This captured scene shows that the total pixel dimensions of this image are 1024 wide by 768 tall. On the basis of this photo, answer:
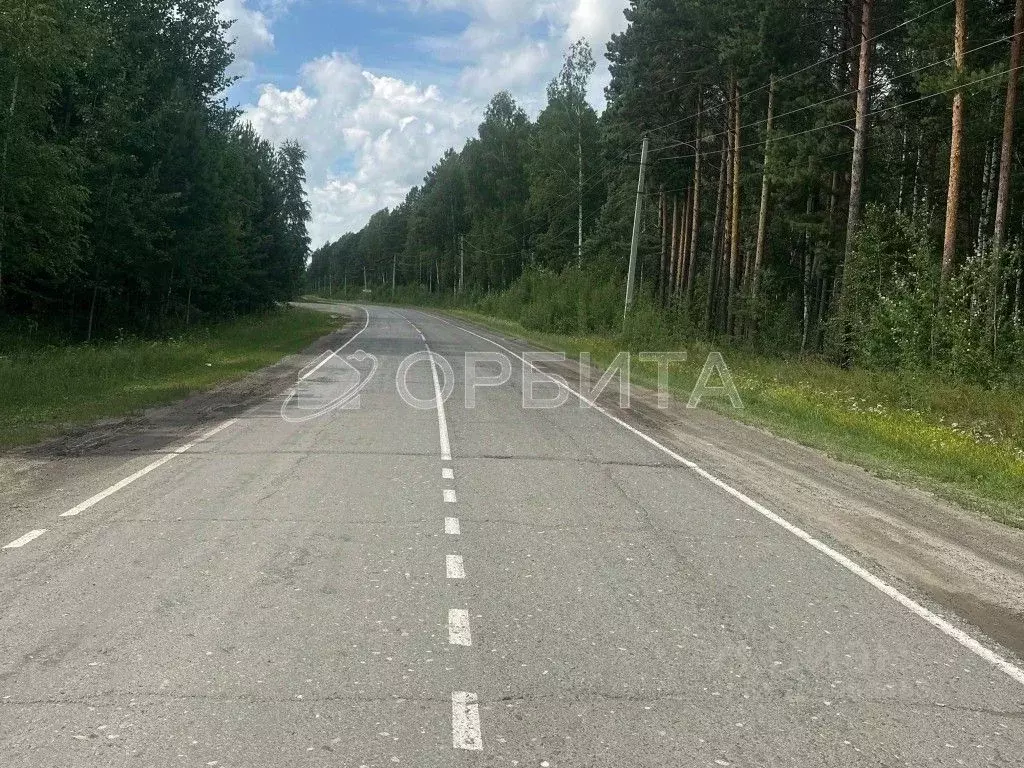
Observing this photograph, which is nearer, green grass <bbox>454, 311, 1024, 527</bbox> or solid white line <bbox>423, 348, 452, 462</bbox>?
green grass <bbox>454, 311, 1024, 527</bbox>

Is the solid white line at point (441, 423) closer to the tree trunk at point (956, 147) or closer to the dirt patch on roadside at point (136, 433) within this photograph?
the dirt patch on roadside at point (136, 433)

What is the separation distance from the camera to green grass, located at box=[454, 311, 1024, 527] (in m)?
11.1

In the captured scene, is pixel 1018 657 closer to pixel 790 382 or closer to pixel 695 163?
pixel 790 382

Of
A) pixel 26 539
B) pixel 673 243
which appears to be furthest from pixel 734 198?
pixel 26 539

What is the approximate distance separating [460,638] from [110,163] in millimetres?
27073

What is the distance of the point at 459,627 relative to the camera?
17.6 ft

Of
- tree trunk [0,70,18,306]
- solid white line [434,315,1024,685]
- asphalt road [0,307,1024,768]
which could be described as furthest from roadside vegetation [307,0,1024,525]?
tree trunk [0,70,18,306]

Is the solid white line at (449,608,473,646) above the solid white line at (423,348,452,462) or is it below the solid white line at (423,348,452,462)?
above

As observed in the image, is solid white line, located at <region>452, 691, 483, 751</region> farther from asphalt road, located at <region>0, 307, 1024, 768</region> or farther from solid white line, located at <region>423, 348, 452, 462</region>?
solid white line, located at <region>423, 348, 452, 462</region>

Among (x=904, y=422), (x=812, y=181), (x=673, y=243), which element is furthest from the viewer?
(x=673, y=243)

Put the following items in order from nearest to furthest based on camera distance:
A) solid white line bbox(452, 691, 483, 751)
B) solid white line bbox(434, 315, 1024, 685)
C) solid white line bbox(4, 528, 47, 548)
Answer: solid white line bbox(452, 691, 483, 751), solid white line bbox(434, 315, 1024, 685), solid white line bbox(4, 528, 47, 548)

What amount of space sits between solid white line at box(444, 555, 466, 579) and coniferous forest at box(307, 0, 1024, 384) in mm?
14715

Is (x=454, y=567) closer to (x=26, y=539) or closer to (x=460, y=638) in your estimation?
(x=460, y=638)

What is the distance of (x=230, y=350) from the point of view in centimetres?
2952
